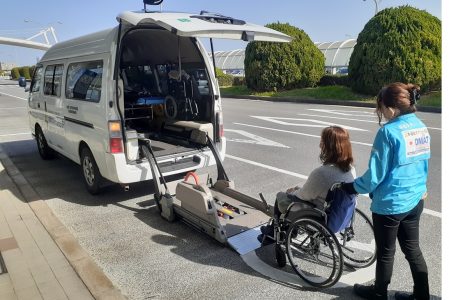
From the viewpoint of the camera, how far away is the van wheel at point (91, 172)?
5447mm

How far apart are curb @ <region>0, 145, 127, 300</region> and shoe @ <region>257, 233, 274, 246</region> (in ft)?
4.56

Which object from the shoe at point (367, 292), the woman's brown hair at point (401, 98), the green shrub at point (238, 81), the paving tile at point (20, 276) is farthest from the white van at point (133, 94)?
the green shrub at point (238, 81)

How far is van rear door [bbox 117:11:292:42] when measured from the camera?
3919 millimetres

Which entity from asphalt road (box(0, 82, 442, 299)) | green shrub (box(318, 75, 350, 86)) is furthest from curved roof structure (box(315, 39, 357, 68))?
asphalt road (box(0, 82, 442, 299))

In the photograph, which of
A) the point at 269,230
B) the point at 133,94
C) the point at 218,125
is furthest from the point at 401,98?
the point at 133,94

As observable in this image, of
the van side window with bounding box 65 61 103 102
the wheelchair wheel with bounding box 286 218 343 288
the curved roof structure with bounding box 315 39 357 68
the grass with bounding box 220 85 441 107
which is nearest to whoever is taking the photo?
the wheelchair wheel with bounding box 286 218 343 288

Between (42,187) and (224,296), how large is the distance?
4.33 m

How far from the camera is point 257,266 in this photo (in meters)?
3.64

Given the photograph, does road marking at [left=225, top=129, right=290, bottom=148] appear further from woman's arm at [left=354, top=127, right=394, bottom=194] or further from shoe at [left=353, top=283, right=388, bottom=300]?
woman's arm at [left=354, top=127, right=394, bottom=194]

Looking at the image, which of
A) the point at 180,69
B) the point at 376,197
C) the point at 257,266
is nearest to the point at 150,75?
the point at 180,69

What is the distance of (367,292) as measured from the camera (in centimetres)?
304

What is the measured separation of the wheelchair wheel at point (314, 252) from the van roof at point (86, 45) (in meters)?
3.28

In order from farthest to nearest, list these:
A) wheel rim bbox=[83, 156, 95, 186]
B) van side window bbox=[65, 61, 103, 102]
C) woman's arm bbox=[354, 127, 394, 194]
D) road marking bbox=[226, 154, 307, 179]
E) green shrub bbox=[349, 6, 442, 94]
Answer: green shrub bbox=[349, 6, 442, 94] < road marking bbox=[226, 154, 307, 179] < wheel rim bbox=[83, 156, 95, 186] < van side window bbox=[65, 61, 103, 102] < woman's arm bbox=[354, 127, 394, 194]

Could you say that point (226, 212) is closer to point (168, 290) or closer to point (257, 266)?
point (257, 266)
